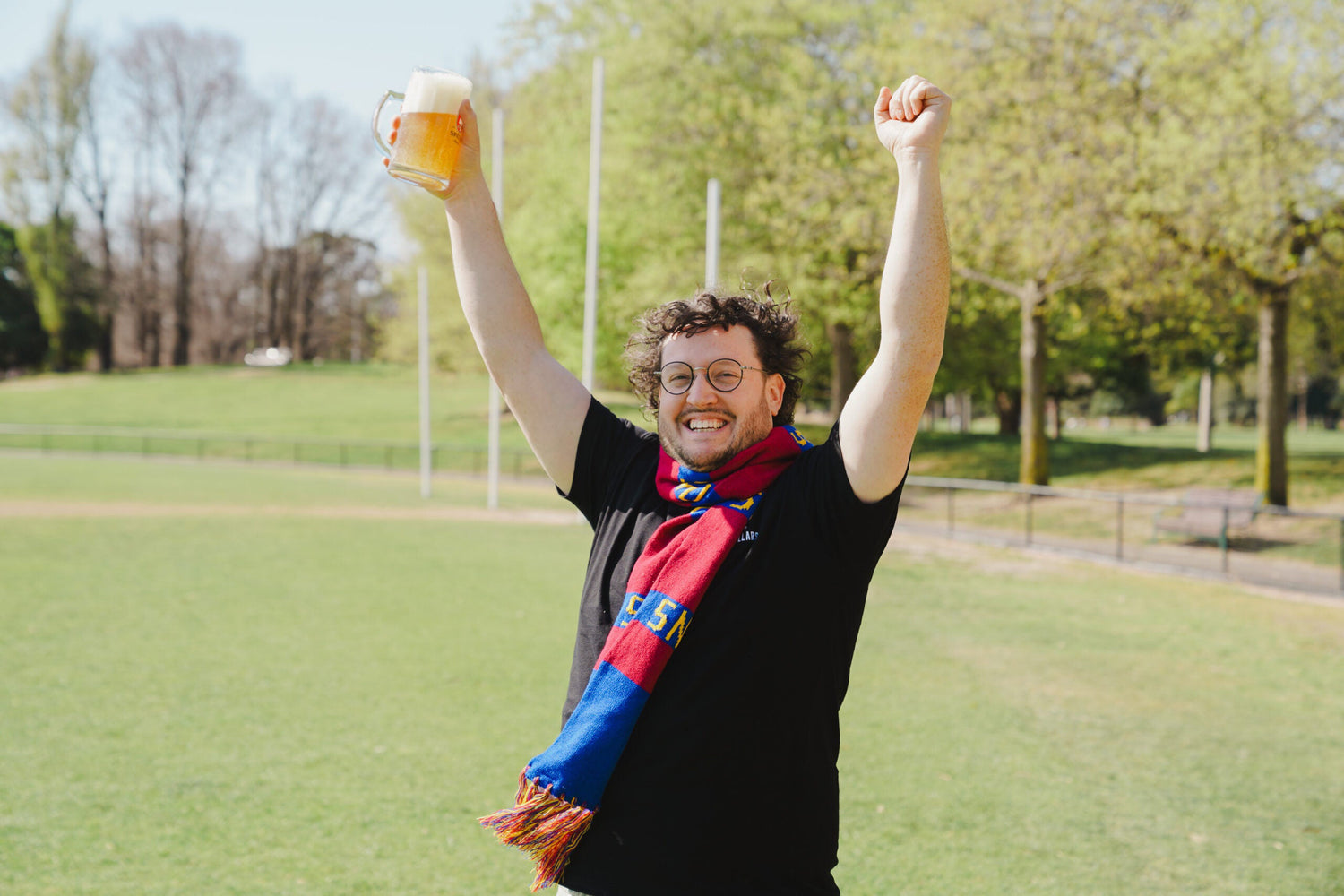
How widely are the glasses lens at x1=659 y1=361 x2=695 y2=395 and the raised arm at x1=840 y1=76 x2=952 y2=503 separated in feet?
1.39

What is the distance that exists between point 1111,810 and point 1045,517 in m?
13.9

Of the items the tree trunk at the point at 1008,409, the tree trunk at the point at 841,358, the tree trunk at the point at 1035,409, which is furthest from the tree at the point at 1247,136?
the tree trunk at the point at 1008,409

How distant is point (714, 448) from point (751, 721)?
56 centimetres

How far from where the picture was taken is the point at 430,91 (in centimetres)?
242

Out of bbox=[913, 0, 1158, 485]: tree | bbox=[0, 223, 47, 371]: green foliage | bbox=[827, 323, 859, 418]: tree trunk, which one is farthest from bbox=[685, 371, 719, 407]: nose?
bbox=[0, 223, 47, 371]: green foliage

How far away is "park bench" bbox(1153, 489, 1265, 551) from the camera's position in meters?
15.5

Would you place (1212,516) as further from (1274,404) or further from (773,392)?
(773,392)

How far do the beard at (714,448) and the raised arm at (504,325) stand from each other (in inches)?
10.1

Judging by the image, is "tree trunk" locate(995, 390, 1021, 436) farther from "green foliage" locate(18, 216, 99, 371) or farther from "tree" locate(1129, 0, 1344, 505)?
"green foliage" locate(18, 216, 99, 371)

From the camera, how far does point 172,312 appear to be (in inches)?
2990

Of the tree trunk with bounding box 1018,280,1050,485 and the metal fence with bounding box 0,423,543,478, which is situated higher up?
the tree trunk with bounding box 1018,280,1050,485

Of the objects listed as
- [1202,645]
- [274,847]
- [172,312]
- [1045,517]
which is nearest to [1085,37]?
[1045,517]

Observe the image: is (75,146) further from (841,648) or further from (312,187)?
(841,648)

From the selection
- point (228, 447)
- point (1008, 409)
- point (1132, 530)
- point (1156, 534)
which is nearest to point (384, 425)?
point (228, 447)
